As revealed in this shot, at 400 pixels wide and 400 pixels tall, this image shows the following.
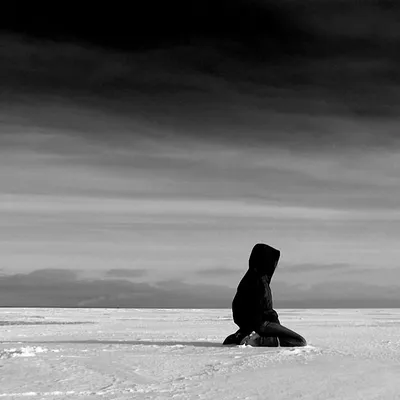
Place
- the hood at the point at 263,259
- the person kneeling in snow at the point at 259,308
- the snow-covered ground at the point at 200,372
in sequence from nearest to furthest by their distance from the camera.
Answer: the snow-covered ground at the point at 200,372
the person kneeling in snow at the point at 259,308
the hood at the point at 263,259

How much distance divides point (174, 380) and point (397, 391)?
2.84 metres

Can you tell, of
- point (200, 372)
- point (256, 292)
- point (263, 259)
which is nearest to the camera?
point (200, 372)

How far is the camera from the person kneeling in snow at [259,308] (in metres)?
13.1

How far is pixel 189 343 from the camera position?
14234 millimetres

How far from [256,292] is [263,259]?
2.37 feet

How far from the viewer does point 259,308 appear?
1306 centimetres

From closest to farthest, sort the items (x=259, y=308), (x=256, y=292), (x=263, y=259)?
(x=259, y=308) → (x=256, y=292) → (x=263, y=259)

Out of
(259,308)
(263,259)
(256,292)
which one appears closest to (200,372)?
(259,308)

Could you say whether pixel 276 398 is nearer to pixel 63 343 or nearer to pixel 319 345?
pixel 319 345

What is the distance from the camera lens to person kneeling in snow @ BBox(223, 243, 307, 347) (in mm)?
13094

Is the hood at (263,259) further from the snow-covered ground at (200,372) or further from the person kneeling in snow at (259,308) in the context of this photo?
the snow-covered ground at (200,372)

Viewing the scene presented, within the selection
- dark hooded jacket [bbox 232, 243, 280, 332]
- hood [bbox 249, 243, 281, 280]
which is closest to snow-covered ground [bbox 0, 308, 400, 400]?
dark hooded jacket [bbox 232, 243, 280, 332]

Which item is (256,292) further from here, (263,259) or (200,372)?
(200,372)

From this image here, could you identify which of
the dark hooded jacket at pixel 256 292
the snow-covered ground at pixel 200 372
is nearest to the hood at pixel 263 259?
the dark hooded jacket at pixel 256 292
